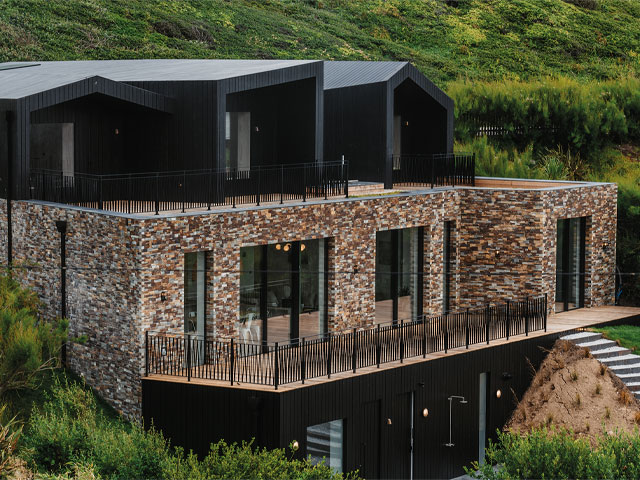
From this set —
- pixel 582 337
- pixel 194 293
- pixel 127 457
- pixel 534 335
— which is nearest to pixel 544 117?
pixel 582 337

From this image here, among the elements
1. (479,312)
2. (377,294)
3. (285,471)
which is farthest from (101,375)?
(479,312)

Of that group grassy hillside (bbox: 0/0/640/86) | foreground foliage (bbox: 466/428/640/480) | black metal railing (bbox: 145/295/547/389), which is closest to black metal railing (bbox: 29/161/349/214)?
black metal railing (bbox: 145/295/547/389)

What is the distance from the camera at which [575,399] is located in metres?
25.1

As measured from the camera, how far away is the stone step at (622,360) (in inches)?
1041

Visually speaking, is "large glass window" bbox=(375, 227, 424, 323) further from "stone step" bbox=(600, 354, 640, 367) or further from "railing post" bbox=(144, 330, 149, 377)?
"railing post" bbox=(144, 330, 149, 377)

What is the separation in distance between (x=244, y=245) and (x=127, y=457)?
6.01 m

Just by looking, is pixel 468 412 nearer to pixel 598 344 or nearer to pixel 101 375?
pixel 598 344

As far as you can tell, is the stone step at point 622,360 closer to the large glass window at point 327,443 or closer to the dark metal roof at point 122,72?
the large glass window at point 327,443

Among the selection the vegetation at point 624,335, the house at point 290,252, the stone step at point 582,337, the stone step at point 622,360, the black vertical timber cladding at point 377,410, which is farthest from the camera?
the vegetation at point 624,335

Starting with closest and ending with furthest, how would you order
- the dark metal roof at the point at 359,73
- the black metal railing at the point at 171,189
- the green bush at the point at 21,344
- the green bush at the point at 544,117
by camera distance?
the green bush at the point at 21,344 < the black metal railing at the point at 171,189 < the dark metal roof at the point at 359,73 < the green bush at the point at 544,117

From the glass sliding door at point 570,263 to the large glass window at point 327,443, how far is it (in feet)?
33.5

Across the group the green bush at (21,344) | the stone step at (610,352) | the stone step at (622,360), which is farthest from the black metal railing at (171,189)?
the stone step at (622,360)

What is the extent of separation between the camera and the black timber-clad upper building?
24.0m

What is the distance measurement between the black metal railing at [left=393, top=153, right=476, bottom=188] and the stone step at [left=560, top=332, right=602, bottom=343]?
5391mm
